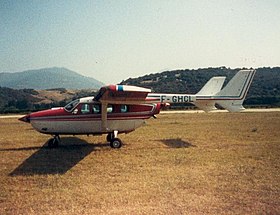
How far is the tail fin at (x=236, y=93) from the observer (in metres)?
15.8

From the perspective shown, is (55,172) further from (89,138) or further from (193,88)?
(193,88)

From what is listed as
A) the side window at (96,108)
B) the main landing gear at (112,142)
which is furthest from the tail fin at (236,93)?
the side window at (96,108)

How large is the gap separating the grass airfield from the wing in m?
2.26

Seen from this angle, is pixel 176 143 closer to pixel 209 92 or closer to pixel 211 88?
pixel 209 92

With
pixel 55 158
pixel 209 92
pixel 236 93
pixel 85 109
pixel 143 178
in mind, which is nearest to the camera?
pixel 143 178

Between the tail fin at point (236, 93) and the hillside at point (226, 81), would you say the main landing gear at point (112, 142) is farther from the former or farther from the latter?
the hillside at point (226, 81)

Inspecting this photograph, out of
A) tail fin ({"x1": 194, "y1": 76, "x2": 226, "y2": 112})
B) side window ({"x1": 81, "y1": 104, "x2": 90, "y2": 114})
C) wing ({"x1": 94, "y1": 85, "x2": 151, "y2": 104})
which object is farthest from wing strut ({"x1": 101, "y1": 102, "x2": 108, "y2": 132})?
tail fin ({"x1": 194, "y1": 76, "x2": 226, "y2": 112})

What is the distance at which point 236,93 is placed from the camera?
15812 mm

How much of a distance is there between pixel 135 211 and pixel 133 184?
184 cm

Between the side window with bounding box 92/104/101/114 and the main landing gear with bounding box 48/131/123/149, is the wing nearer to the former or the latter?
the side window with bounding box 92/104/101/114

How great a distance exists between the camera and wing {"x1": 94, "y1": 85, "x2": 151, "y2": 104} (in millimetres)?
10688

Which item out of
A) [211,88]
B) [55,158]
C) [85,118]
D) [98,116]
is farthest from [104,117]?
[211,88]

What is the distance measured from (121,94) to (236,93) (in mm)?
7430

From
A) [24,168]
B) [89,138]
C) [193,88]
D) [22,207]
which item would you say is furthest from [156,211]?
[193,88]
